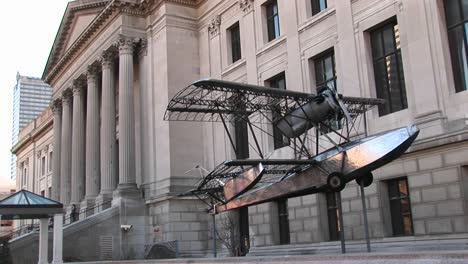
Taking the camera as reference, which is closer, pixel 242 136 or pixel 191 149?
pixel 242 136

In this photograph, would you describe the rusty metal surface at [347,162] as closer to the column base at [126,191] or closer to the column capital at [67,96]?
the column base at [126,191]

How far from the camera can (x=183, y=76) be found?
3684 cm

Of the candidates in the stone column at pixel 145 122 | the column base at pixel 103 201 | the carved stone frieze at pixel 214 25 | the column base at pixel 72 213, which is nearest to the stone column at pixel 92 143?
the column base at pixel 72 213

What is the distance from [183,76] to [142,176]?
7254mm

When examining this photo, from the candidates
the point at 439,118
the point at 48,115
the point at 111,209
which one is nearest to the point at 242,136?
the point at 111,209

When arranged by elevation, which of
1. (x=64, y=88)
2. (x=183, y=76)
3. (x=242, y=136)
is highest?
(x=64, y=88)

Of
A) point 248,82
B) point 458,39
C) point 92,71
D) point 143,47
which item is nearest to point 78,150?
point 92,71

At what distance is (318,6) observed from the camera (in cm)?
2803

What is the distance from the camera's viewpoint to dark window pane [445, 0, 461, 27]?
2041 cm

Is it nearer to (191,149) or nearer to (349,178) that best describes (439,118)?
(349,178)

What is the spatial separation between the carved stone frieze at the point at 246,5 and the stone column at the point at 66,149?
72.0 feet

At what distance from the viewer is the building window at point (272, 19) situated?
31.3 meters

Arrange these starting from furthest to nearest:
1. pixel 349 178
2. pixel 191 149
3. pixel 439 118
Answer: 1. pixel 191 149
2. pixel 439 118
3. pixel 349 178

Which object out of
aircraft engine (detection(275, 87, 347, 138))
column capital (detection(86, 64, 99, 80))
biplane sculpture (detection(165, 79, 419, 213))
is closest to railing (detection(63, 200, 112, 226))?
column capital (detection(86, 64, 99, 80))
